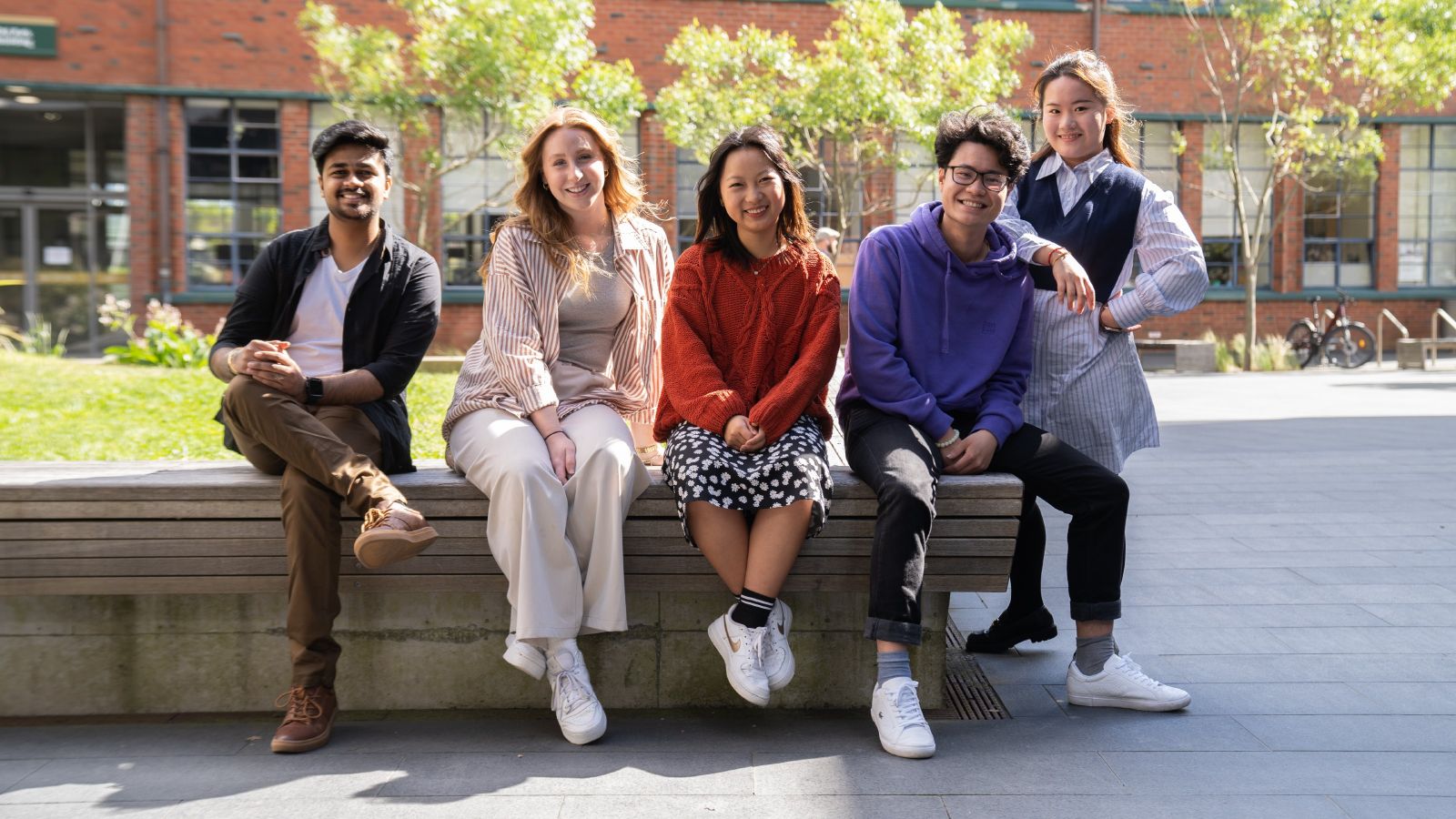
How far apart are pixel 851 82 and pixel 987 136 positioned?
13.8 metres

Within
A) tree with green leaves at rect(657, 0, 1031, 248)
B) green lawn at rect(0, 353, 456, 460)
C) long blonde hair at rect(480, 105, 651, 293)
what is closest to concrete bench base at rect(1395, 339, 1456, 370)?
tree with green leaves at rect(657, 0, 1031, 248)

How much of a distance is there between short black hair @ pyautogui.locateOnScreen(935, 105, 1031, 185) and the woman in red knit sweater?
1.53ft

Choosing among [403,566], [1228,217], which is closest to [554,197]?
[403,566]

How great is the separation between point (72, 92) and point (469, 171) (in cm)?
588

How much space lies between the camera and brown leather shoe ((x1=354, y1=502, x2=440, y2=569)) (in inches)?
135

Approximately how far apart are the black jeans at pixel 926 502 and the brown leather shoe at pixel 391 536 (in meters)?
1.22

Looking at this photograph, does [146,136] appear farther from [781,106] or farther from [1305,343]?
[1305,343]

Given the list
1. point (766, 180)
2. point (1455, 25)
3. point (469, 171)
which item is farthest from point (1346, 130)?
point (766, 180)

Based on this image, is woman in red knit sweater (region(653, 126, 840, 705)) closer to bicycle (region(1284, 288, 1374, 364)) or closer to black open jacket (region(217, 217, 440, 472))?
black open jacket (region(217, 217, 440, 472))

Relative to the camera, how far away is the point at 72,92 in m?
19.7

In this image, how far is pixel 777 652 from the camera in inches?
147

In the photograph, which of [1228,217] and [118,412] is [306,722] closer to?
[118,412]

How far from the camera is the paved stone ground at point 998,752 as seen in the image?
3191 mm

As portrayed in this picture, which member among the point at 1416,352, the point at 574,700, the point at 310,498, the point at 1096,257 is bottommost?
the point at 574,700
